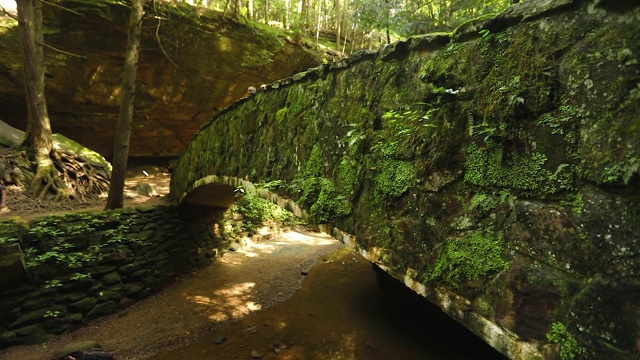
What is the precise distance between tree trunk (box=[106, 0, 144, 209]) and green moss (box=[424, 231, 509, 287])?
261 inches

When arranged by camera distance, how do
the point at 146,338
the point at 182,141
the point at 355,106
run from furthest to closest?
the point at 182,141 < the point at 146,338 < the point at 355,106

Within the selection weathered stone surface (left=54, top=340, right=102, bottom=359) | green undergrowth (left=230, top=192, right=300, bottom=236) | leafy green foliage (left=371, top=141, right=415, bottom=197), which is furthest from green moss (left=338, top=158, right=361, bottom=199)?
green undergrowth (left=230, top=192, right=300, bottom=236)

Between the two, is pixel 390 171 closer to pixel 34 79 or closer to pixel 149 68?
pixel 34 79

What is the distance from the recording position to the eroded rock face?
25.5 feet

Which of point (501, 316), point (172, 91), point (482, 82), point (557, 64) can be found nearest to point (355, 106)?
point (482, 82)

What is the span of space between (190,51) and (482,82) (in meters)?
9.47

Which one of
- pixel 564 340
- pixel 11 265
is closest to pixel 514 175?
pixel 564 340

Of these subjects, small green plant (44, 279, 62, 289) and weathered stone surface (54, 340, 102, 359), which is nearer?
weathered stone surface (54, 340, 102, 359)

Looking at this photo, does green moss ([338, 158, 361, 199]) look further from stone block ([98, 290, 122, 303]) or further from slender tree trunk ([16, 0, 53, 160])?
slender tree trunk ([16, 0, 53, 160])

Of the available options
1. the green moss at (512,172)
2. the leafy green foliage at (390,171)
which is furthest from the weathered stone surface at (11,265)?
the green moss at (512,172)

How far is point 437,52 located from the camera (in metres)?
1.92

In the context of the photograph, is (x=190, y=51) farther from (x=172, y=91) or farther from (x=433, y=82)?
(x=433, y=82)

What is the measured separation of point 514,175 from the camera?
1.43 metres

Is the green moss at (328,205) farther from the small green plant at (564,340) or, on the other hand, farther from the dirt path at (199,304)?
the dirt path at (199,304)
